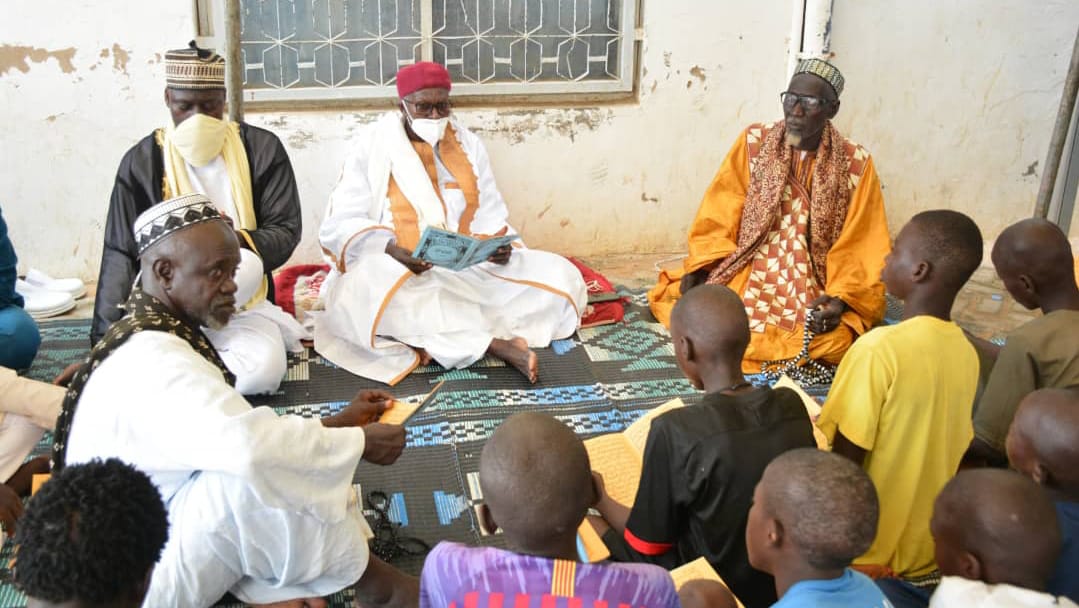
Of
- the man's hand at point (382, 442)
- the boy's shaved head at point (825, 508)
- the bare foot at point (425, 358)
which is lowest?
the bare foot at point (425, 358)

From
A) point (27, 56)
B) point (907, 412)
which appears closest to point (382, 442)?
point (907, 412)

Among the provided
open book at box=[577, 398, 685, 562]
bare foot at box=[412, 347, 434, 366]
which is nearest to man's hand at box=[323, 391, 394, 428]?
open book at box=[577, 398, 685, 562]

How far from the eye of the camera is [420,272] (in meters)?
4.56

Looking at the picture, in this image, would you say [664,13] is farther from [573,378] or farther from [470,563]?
[470,563]

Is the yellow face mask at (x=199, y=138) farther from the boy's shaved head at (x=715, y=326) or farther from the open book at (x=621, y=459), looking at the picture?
the boy's shaved head at (x=715, y=326)

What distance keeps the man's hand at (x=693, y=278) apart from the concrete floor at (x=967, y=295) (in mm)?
727

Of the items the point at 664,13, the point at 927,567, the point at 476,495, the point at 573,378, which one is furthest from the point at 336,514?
the point at 664,13

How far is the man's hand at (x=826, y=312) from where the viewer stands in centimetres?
443

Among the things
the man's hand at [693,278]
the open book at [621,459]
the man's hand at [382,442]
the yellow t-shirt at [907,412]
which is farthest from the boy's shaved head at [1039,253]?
the man's hand at [382,442]

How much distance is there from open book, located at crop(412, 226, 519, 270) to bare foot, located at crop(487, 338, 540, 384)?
422mm

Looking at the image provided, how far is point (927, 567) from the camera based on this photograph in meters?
2.89

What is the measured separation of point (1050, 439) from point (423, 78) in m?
3.44

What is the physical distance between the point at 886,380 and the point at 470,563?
1430mm

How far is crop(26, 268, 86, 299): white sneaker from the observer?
5152 mm
